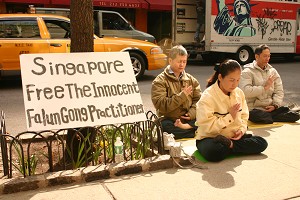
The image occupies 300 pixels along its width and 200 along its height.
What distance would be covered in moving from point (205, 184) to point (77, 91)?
1541 mm

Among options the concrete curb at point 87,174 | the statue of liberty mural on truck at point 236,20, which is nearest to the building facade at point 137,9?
the statue of liberty mural on truck at point 236,20

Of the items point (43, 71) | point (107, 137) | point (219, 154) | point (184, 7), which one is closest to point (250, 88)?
point (219, 154)

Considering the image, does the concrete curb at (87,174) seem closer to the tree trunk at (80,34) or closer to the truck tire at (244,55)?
the tree trunk at (80,34)

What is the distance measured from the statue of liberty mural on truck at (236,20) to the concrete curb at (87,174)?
1161 centimetres

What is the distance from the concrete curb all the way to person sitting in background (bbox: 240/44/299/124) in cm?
238

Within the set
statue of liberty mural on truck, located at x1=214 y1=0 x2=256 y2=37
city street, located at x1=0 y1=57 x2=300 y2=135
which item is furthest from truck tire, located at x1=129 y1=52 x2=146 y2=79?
statue of liberty mural on truck, located at x1=214 y1=0 x2=256 y2=37

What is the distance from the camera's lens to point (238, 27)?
15.2 metres

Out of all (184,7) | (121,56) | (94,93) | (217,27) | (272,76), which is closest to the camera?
(94,93)

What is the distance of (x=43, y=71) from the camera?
3787mm

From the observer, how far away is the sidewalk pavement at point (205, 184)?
3.21 m

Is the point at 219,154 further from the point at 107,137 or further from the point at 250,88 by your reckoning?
the point at 250,88

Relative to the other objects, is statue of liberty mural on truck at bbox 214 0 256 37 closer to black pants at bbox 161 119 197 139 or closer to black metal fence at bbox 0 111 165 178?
black pants at bbox 161 119 197 139

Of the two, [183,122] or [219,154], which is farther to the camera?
[183,122]

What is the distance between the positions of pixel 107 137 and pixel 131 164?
1.91 feet
